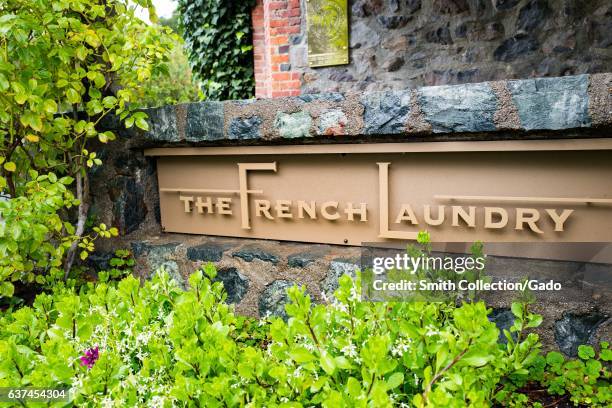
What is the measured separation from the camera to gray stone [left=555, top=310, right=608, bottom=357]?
163 centimetres

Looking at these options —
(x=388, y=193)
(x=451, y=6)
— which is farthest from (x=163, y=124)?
(x=451, y=6)

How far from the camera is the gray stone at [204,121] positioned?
2119 mm

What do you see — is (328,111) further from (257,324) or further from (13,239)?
(13,239)

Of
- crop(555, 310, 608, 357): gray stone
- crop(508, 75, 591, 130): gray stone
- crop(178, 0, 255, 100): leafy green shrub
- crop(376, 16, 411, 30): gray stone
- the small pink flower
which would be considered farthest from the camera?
crop(178, 0, 255, 100): leafy green shrub

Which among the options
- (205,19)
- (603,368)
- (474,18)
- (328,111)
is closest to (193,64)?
(205,19)

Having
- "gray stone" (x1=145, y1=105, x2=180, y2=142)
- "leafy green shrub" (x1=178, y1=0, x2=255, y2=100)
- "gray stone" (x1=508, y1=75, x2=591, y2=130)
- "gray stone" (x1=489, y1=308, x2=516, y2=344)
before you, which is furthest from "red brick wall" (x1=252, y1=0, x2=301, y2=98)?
"gray stone" (x1=489, y1=308, x2=516, y2=344)

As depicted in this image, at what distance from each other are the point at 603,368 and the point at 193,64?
4728 millimetres

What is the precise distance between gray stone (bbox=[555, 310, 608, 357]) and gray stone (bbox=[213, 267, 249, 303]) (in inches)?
52.6

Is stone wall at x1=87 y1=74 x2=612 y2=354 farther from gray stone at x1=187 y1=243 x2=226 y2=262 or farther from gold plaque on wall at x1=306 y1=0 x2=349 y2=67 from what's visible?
gold plaque on wall at x1=306 y1=0 x2=349 y2=67

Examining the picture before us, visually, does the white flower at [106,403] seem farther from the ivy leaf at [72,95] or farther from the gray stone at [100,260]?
A: the gray stone at [100,260]

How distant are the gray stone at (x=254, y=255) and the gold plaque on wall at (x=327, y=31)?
2.16 m

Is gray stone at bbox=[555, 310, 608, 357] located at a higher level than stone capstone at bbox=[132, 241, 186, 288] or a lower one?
lower

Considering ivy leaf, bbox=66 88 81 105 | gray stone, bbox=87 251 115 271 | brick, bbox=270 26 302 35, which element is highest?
brick, bbox=270 26 302 35

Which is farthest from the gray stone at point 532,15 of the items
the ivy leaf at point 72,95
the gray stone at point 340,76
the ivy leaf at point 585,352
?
the ivy leaf at point 72,95
